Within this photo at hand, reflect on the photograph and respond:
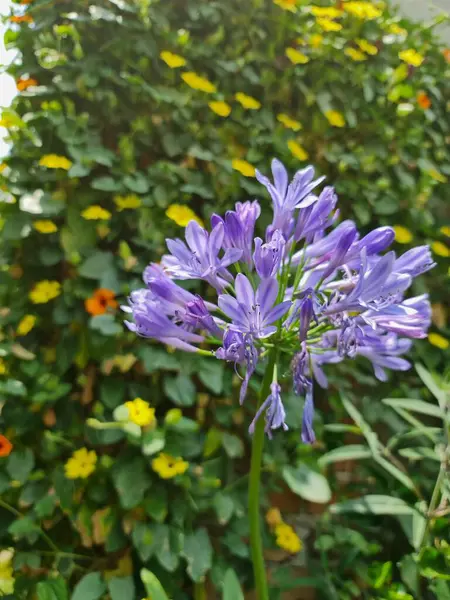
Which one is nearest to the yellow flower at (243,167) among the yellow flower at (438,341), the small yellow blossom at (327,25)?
the small yellow blossom at (327,25)

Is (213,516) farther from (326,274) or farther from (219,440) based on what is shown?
(326,274)

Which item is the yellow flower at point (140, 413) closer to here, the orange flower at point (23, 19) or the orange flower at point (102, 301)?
the orange flower at point (102, 301)

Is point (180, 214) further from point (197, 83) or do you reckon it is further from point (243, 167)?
point (197, 83)

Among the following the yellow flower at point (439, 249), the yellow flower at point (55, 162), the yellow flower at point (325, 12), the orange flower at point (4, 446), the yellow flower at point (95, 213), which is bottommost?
the orange flower at point (4, 446)

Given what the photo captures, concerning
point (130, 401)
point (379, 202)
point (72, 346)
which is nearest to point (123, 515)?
point (130, 401)

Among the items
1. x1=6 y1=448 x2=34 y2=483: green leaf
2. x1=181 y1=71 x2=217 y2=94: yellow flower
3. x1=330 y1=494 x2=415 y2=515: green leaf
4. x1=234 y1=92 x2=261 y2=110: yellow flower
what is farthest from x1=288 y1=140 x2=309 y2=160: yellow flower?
x1=6 y1=448 x2=34 y2=483: green leaf

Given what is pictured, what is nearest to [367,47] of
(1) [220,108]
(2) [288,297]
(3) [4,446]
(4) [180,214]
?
(1) [220,108]

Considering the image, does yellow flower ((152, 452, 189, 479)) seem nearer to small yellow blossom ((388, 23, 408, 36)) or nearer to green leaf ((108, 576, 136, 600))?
green leaf ((108, 576, 136, 600))
